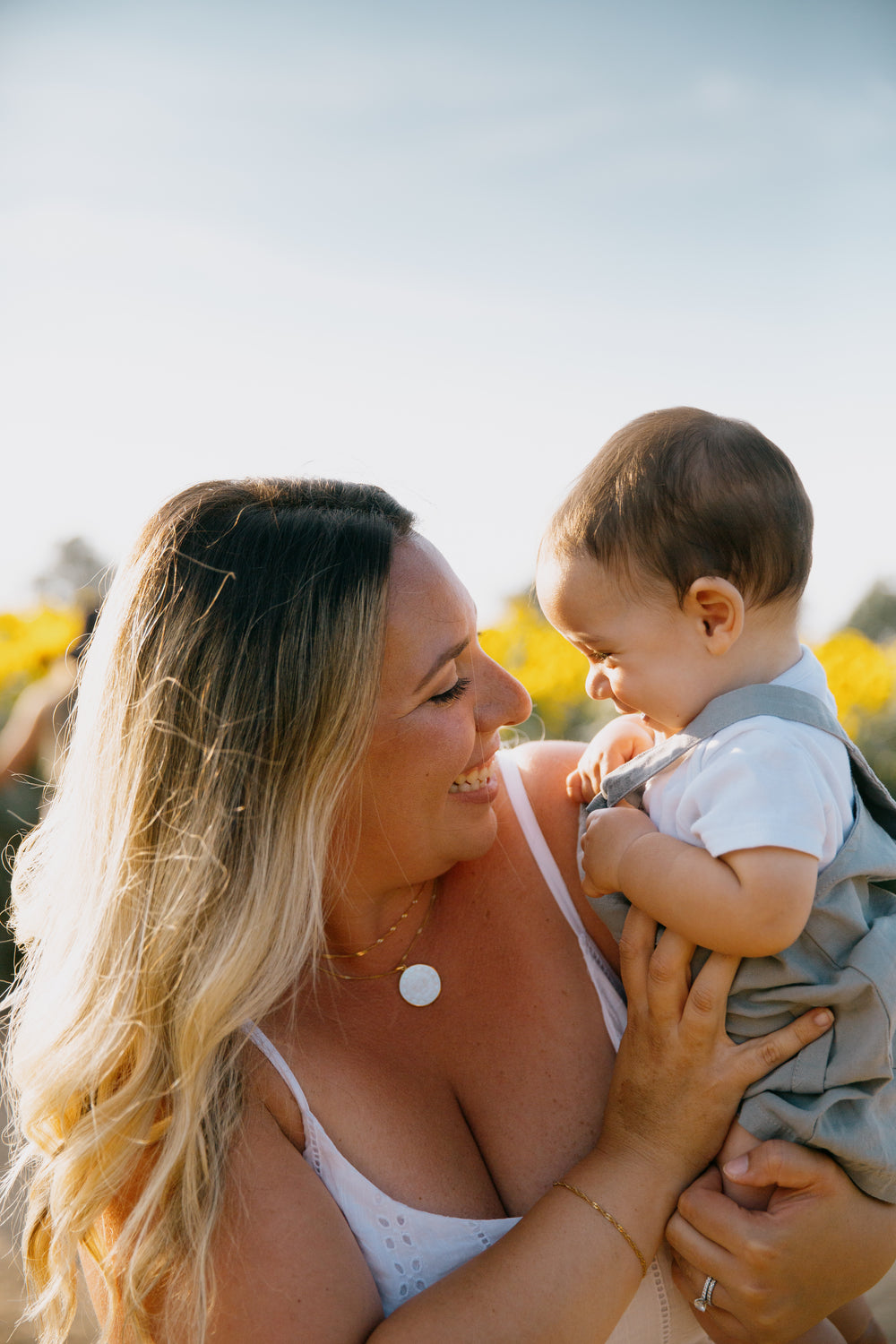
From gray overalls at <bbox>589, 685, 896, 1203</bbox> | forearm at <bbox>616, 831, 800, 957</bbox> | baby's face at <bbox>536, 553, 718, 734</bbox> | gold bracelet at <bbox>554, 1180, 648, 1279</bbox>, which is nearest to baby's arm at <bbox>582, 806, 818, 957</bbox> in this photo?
forearm at <bbox>616, 831, 800, 957</bbox>

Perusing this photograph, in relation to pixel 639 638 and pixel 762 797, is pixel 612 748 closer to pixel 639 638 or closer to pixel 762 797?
pixel 639 638

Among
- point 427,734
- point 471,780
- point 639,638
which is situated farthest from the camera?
point 471,780

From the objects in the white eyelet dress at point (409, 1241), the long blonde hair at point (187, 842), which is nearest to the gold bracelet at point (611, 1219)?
the white eyelet dress at point (409, 1241)

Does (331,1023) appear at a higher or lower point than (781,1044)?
lower

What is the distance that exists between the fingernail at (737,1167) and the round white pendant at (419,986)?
2.25 ft

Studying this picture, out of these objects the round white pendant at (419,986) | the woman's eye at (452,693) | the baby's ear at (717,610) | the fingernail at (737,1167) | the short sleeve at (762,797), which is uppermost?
the baby's ear at (717,610)

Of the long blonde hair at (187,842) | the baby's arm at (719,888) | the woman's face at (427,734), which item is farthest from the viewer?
the woman's face at (427,734)

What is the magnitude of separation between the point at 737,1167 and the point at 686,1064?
0.19m

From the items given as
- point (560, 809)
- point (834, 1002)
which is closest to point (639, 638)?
point (560, 809)

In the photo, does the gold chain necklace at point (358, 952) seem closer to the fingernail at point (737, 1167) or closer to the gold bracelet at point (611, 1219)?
the gold bracelet at point (611, 1219)

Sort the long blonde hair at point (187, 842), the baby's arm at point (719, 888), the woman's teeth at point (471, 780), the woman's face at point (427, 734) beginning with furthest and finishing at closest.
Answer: the woman's teeth at point (471, 780), the woman's face at point (427, 734), the long blonde hair at point (187, 842), the baby's arm at point (719, 888)

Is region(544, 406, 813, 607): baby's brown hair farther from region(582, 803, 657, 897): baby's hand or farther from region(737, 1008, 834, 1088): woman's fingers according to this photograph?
region(737, 1008, 834, 1088): woman's fingers

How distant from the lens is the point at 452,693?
6.75ft

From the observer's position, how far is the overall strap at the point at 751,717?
5.70 ft
